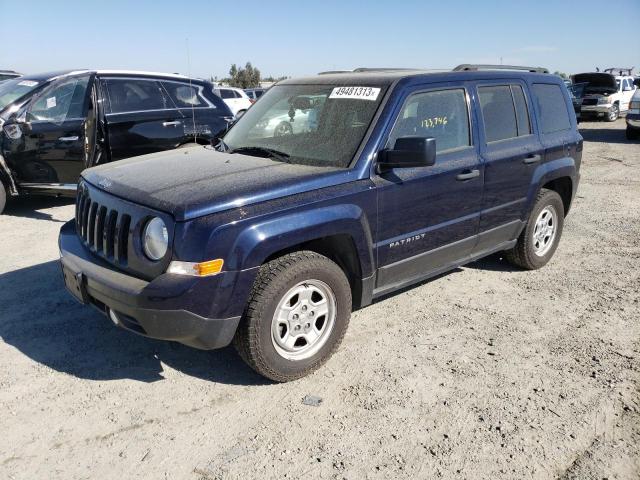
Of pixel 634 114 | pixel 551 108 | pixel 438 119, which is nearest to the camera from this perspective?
pixel 438 119

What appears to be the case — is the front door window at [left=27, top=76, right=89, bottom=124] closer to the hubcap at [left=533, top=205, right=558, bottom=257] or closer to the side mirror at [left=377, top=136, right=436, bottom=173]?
the side mirror at [left=377, top=136, right=436, bottom=173]

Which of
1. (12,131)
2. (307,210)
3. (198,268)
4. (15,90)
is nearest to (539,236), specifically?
(307,210)

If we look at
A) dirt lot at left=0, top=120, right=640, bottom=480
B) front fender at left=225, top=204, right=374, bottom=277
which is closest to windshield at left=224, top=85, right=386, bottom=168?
front fender at left=225, top=204, right=374, bottom=277

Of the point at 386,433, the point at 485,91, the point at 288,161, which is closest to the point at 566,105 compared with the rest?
the point at 485,91

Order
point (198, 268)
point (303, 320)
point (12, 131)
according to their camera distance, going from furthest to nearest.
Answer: point (12, 131) → point (303, 320) → point (198, 268)

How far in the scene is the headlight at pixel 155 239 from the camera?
295 cm

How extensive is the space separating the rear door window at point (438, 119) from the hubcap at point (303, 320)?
1.11 meters

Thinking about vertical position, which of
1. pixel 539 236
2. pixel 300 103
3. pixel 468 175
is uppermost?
pixel 300 103

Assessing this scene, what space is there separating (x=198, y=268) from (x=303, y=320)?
82cm

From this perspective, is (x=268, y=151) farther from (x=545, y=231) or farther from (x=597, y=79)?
(x=597, y=79)

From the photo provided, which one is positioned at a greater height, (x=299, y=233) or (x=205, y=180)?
(x=205, y=180)

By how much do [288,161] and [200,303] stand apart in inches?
48.8

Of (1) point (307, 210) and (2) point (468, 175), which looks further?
(2) point (468, 175)

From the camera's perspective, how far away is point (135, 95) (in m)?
7.58
